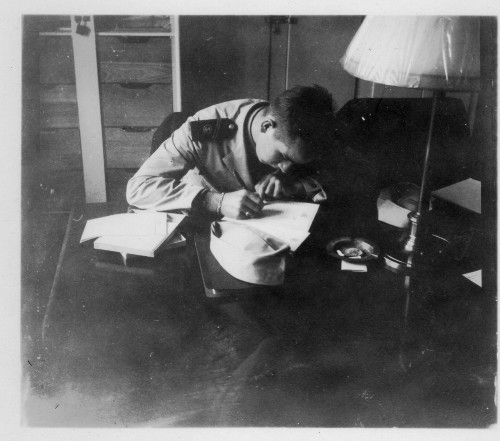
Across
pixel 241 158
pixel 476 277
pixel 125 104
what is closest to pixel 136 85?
pixel 125 104

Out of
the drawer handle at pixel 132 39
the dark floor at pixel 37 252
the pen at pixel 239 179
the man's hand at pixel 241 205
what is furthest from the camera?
the drawer handle at pixel 132 39

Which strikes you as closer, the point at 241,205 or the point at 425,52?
the point at 425,52

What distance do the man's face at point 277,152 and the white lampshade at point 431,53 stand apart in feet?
1.05

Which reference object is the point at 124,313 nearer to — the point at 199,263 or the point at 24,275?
the point at 199,263

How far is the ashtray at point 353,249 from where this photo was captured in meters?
1.10

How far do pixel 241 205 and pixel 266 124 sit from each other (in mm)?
260

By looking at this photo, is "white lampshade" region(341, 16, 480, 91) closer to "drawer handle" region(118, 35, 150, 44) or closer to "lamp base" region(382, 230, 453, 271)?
"lamp base" region(382, 230, 453, 271)

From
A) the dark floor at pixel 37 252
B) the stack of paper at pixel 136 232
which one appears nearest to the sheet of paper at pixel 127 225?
the stack of paper at pixel 136 232

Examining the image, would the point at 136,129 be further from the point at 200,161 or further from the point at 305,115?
the point at 305,115

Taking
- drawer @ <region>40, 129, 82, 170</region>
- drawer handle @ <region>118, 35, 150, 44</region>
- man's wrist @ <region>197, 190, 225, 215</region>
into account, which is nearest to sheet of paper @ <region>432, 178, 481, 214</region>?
man's wrist @ <region>197, 190, 225, 215</region>

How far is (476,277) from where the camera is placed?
1.08 metres

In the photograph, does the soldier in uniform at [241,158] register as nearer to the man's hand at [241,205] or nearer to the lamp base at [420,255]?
the man's hand at [241,205]

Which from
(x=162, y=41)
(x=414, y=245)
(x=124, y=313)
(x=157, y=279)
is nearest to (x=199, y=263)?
(x=157, y=279)

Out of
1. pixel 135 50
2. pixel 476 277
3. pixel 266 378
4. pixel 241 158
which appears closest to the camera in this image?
pixel 266 378
